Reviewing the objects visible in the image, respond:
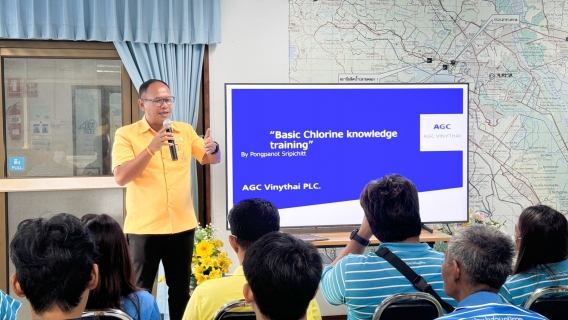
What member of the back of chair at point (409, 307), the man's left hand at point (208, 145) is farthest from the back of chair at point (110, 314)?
the man's left hand at point (208, 145)

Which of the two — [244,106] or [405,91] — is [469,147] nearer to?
[405,91]

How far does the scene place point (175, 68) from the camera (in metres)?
4.76

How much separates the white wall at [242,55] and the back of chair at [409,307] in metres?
2.83

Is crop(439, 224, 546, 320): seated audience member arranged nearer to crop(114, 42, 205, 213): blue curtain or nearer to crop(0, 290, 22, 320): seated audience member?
crop(0, 290, 22, 320): seated audience member

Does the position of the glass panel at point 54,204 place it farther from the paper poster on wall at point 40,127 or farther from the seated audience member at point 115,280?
the seated audience member at point 115,280

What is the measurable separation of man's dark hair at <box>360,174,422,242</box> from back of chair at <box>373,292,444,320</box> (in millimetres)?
358

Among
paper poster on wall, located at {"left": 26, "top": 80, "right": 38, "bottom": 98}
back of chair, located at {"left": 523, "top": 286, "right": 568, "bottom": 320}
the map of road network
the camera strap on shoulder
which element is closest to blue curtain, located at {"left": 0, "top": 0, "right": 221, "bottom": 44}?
paper poster on wall, located at {"left": 26, "top": 80, "right": 38, "bottom": 98}

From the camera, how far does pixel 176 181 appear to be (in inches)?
158

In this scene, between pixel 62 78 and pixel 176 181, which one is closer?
pixel 176 181

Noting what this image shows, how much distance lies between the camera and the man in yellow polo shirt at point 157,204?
3895 mm

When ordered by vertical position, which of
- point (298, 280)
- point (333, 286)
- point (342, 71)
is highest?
point (342, 71)

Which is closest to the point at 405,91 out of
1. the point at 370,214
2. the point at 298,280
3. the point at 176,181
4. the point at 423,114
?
the point at 423,114

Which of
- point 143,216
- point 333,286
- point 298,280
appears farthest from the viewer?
point 143,216

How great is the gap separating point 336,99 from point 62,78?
2027mm
